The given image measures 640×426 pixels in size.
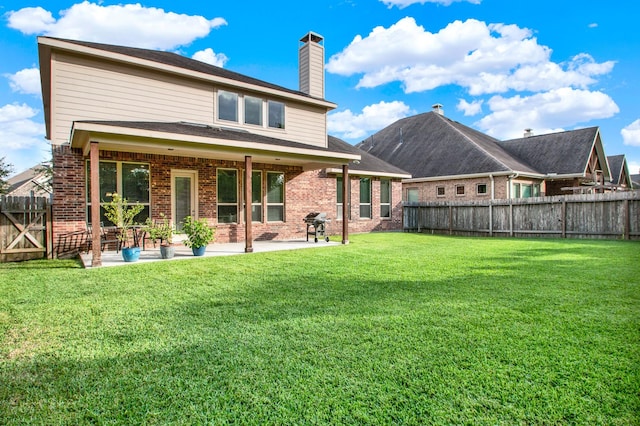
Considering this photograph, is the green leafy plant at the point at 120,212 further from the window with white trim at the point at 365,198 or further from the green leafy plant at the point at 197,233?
the window with white trim at the point at 365,198

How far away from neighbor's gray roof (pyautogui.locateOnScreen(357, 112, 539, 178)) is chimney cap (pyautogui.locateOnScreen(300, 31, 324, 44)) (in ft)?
32.8

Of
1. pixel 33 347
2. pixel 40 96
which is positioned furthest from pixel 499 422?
pixel 40 96

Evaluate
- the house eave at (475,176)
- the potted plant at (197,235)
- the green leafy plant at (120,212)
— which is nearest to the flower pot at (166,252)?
the potted plant at (197,235)

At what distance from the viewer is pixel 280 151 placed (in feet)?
33.3

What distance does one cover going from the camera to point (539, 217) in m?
14.2

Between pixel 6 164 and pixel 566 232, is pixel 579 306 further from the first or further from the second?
pixel 6 164

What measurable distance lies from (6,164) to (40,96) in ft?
56.6

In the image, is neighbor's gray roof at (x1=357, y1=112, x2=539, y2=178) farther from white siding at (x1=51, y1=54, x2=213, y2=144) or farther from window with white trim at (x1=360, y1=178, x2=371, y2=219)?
white siding at (x1=51, y1=54, x2=213, y2=144)

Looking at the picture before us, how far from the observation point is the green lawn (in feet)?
7.46

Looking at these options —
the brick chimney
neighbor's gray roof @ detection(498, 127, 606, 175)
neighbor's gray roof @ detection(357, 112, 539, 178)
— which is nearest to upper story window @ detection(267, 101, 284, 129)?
the brick chimney

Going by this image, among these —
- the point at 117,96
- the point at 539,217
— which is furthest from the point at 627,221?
the point at 117,96

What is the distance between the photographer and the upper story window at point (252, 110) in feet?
41.0

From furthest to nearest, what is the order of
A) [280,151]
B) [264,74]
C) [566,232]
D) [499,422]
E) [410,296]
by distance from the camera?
[264,74] → [566,232] → [280,151] → [410,296] → [499,422]

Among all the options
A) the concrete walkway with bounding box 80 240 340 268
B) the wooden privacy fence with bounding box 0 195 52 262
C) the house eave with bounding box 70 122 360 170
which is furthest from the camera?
the wooden privacy fence with bounding box 0 195 52 262
